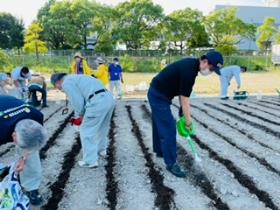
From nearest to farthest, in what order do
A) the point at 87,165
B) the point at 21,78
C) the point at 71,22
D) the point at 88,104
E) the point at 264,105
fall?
the point at 88,104
the point at 87,165
the point at 21,78
the point at 264,105
the point at 71,22

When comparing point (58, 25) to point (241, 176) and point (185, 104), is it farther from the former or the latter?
point (241, 176)

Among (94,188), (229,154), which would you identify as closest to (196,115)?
(229,154)

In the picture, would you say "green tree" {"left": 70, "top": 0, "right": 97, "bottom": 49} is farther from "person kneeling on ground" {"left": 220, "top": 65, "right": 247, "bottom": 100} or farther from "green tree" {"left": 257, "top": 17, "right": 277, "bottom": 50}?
"person kneeling on ground" {"left": 220, "top": 65, "right": 247, "bottom": 100}

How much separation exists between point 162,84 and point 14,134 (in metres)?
2.31

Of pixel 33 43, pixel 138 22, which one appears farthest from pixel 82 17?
pixel 33 43

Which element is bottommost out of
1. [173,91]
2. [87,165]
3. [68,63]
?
[87,165]

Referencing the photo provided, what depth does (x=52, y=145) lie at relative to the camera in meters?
6.20

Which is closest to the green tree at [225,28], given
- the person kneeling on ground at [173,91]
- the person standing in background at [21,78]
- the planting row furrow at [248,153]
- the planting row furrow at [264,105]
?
the planting row furrow at [264,105]

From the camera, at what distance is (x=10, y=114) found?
2.80 metres

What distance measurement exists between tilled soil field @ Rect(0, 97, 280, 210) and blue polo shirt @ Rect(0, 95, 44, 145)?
1.28 metres

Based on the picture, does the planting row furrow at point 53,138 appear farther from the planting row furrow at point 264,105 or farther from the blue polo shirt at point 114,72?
the planting row furrow at point 264,105

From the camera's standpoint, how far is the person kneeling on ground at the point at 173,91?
430 cm

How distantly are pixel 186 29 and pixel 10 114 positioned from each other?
125 feet

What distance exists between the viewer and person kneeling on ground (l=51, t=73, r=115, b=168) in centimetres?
464
